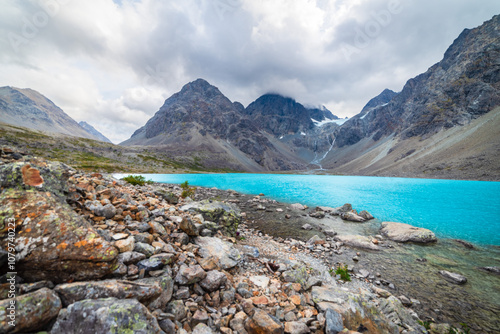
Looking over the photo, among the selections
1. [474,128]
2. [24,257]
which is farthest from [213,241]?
[474,128]

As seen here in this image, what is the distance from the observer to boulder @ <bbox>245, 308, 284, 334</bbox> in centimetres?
559

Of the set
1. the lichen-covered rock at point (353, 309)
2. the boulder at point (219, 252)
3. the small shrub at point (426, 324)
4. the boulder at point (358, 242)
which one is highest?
the boulder at point (219, 252)

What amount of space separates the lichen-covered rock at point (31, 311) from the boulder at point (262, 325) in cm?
483

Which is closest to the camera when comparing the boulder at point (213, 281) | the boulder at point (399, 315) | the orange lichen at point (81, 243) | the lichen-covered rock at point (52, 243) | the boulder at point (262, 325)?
the lichen-covered rock at point (52, 243)

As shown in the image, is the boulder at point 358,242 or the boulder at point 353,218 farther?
the boulder at point 353,218

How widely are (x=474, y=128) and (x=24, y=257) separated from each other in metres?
227

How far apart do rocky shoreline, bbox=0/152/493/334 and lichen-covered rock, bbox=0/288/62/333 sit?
0.02 m

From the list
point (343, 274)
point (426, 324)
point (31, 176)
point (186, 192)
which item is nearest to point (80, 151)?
point (186, 192)

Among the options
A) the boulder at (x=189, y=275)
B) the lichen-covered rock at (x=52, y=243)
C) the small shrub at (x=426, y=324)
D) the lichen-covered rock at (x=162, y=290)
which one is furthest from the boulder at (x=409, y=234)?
the lichen-covered rock at (x=52, y=243)

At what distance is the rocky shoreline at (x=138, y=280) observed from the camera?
420 centimetres

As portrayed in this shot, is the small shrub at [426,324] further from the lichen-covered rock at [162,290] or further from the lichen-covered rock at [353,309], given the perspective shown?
the lichen-covered rock at [162,290]

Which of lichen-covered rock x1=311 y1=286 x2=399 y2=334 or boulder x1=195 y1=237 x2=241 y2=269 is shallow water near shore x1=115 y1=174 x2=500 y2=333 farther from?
boulder x1=195 y1=237 x2=241 y2=269

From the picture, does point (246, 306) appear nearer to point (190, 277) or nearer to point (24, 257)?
point (190, 277)

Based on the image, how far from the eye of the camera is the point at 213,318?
6062 millimetres
